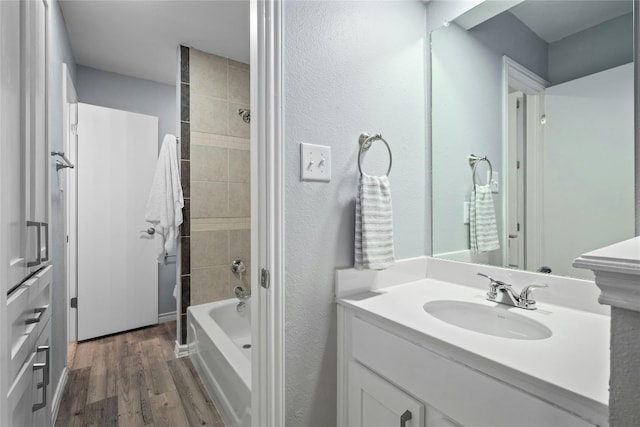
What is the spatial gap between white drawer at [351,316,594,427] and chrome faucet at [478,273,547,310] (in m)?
0.43

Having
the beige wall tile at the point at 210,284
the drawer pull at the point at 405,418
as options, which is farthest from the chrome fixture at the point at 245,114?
the drawer pull at the point at 405,418

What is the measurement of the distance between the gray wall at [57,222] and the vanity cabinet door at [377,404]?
1.64 m

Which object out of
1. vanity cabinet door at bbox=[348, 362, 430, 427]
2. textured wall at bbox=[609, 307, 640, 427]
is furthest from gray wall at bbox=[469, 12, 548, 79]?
vanity cabinet door at bbox=[348, 362, 430, 427]

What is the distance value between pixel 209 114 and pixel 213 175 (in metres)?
0.48

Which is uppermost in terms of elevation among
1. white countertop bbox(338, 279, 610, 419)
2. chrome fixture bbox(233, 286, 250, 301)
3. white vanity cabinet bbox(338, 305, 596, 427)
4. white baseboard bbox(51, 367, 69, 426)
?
white countertop bbox(338, 279, 610, 419)

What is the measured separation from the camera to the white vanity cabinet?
60 cm

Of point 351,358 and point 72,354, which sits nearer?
point 351,358

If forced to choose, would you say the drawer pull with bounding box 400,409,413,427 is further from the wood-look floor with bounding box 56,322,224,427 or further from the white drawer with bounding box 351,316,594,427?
the wood-look floor with bounding box 56,322,224,427

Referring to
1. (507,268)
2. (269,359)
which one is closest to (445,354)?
(269,359)

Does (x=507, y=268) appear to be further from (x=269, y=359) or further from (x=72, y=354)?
(x=72, y=354)

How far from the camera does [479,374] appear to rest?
0.66 m

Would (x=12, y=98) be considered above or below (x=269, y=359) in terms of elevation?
above

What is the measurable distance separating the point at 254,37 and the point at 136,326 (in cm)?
277

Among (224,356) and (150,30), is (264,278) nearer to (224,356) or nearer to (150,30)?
(224,356)
